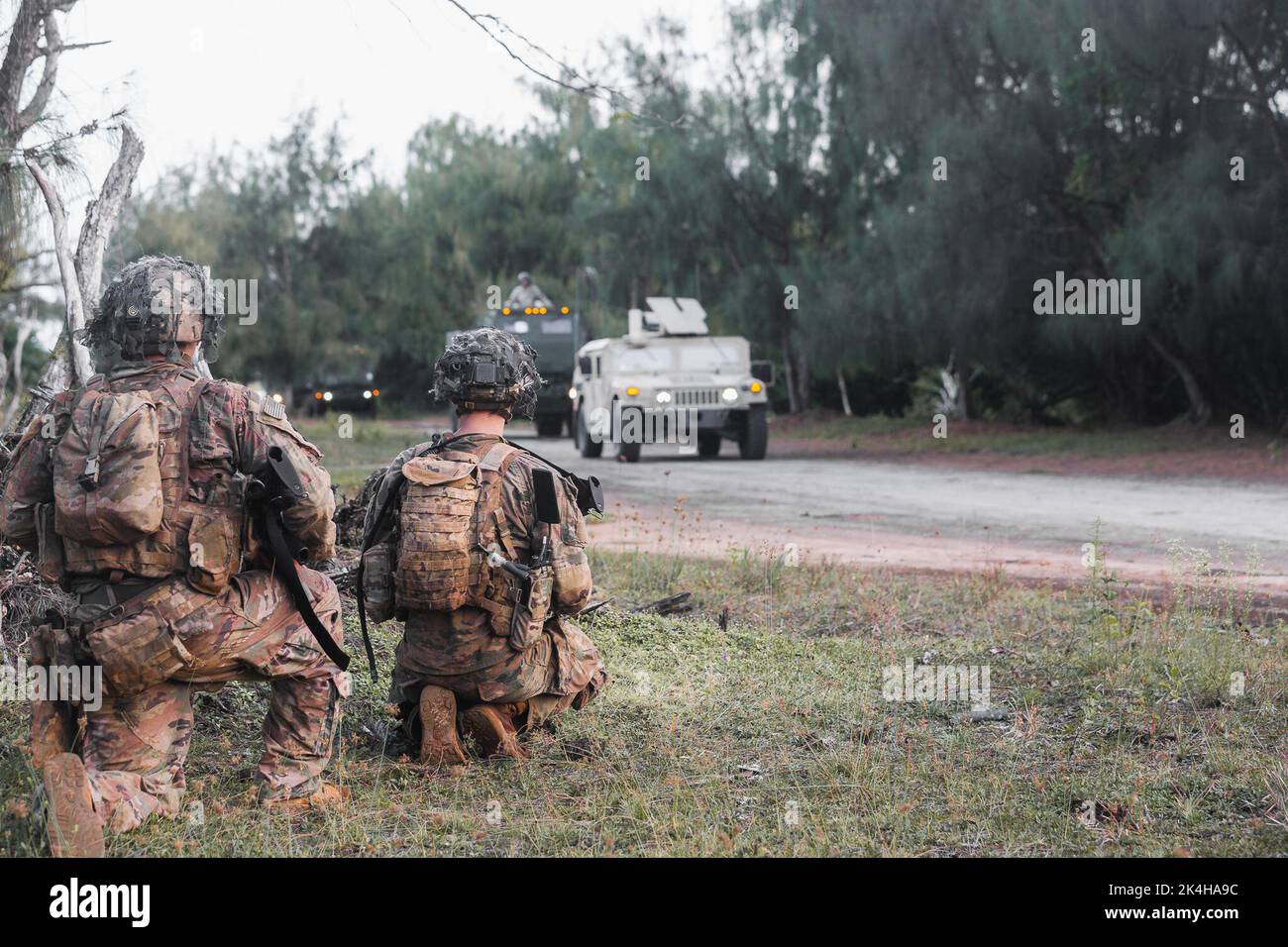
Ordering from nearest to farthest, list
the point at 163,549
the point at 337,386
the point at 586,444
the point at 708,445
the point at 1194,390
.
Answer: the point at 163,549
the point at 708,445
the point at 586,444
the point at 1194,390
the point at 337,386

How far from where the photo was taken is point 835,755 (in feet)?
14.3

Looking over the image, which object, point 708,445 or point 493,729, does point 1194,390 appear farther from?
point 493,729

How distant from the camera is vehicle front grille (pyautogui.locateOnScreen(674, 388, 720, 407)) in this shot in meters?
18.7

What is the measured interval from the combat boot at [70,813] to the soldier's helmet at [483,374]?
1.56 metres

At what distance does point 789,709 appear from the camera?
5.07 m

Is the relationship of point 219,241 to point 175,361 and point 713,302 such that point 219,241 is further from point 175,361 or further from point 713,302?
point 175,361

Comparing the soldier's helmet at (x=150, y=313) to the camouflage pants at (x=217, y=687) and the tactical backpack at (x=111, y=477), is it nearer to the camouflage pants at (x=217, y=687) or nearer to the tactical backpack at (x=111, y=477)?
the tactical backpack at (x=111, y=477)

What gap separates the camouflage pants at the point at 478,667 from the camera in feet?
14.0

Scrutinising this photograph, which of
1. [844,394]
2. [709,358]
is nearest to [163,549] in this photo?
[709,358]

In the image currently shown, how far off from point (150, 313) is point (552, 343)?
79.4 feet

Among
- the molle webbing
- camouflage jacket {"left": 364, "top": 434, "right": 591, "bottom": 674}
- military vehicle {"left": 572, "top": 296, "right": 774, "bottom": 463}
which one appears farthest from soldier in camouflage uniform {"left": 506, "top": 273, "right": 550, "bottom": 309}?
the molle webbing

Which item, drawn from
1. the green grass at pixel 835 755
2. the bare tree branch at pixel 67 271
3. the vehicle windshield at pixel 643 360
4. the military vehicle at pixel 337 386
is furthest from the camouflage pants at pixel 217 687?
the military vehicle at pixel 337 386
